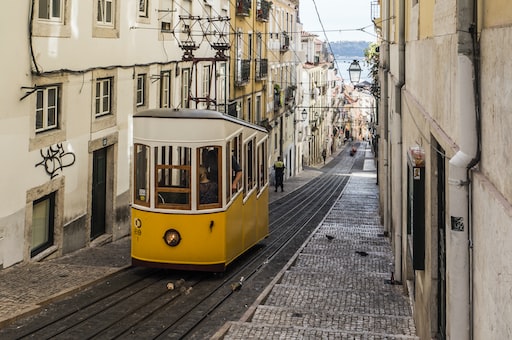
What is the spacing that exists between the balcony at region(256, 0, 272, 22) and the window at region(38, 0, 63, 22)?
70.7ft

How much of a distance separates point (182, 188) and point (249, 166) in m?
2.05

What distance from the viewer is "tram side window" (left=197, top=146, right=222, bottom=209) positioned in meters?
9.89

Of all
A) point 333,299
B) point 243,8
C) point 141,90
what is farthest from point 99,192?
point 243,8

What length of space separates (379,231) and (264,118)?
18.9m

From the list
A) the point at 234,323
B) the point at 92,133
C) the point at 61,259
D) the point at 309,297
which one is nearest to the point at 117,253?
the point at 61,259

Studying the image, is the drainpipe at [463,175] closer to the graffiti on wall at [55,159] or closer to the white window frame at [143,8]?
the graffiti on wall at [55,159]

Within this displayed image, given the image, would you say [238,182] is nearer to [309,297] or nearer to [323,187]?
[309,297]

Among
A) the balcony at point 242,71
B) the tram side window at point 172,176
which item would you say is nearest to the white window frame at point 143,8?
the tram side window at point 172,176

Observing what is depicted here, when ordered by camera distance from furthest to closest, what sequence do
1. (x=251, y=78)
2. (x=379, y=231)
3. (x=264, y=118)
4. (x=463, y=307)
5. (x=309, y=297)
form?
(x=264, y=118) < (x=251, y=78) < (x=379, y=231) < (x=309, y=297) < (x=463, y=307)

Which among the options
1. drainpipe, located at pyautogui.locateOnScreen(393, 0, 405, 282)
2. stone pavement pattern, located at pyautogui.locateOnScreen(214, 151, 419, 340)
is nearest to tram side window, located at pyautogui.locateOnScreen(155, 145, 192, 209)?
stone pavement pattern, located at pyautogui.locateOnScreen(214, 151, 419, 340)

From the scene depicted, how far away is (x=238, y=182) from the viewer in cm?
1084

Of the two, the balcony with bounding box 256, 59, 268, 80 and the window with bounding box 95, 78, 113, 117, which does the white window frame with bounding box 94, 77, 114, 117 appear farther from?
the balcony with bounding box 256, 59, 268, 80

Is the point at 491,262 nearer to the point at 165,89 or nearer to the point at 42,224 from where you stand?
the point at 42,224

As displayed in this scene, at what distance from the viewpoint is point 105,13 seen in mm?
14242
